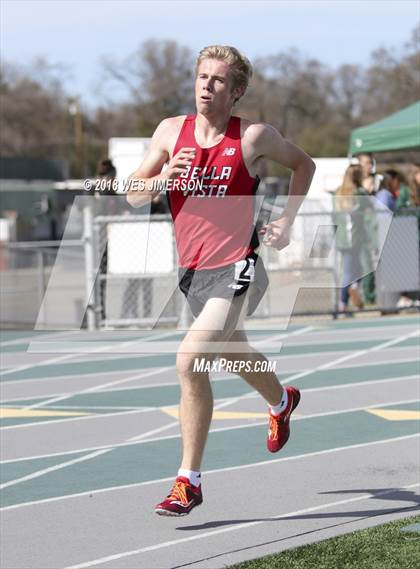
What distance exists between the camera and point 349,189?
46.5 feet

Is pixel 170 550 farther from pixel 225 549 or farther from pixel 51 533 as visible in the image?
pixel 51 533

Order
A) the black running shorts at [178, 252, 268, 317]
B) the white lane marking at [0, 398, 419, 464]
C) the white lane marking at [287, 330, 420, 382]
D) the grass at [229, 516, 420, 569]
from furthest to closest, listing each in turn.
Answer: the white lane marking at [287, 330, 420, 382] < the white lane marking at [0, 398, 419, 464] < the black running shorts at [178, 252, 268, 317] < the grass at [229, 516, 420, 569]

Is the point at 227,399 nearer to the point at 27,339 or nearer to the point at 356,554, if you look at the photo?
the point at 356,554

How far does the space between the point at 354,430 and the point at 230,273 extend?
309 cm

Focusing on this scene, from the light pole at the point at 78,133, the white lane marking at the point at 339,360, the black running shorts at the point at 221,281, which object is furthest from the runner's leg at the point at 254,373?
the light pole at the point at 78,133

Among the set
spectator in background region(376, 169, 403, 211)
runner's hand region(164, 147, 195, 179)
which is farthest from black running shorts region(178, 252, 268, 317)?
spectator in background region(376, 169, 403, 211)

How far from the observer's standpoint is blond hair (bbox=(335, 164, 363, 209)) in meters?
14.0

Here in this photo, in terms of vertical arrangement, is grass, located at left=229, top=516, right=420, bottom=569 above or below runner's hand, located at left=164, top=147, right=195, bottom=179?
below

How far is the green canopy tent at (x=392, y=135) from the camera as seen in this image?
15156mm

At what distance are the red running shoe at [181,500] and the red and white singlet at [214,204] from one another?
102 cm

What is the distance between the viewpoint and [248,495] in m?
6.05

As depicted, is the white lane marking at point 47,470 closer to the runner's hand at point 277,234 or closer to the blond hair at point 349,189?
the runner's hand at point 277,234

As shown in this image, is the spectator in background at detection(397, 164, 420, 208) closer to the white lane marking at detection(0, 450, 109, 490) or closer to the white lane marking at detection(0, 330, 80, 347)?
the white lane marking at detection(0, 330, 80, 347)

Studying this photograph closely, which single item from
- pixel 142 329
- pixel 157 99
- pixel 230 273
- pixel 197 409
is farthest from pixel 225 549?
pixel 157 99
